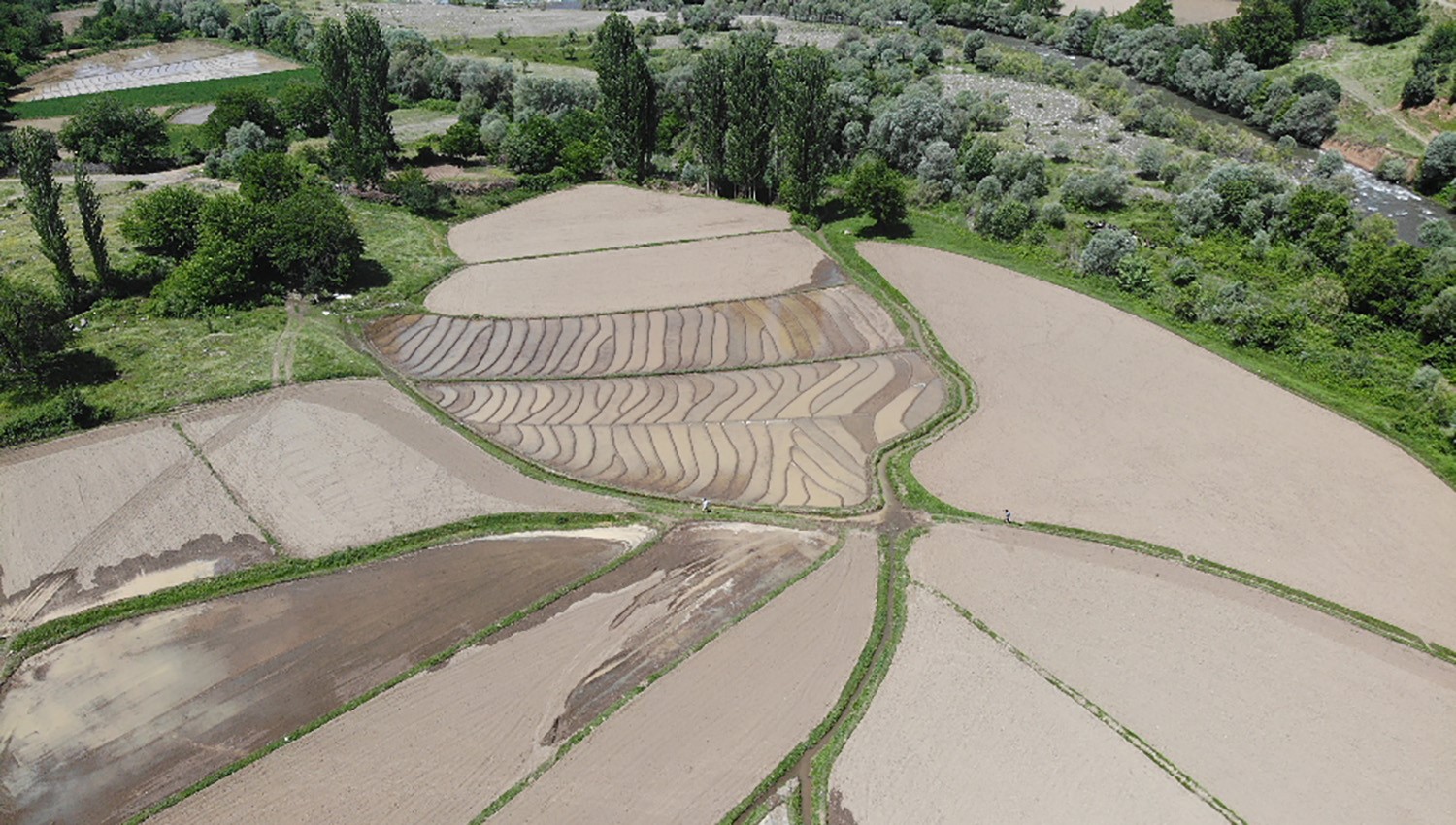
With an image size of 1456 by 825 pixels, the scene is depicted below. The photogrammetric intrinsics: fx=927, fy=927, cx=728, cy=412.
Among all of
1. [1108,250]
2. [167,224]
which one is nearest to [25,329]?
[167,224]

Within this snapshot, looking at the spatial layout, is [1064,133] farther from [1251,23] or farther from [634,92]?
[634,92]

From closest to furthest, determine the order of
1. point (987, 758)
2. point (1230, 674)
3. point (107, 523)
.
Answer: point (987, 758) < point (1230, 674) < point (107, 523)

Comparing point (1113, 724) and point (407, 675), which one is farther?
point (407, 675)

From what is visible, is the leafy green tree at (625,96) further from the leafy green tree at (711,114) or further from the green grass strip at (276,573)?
the green grass strip at (276,573)

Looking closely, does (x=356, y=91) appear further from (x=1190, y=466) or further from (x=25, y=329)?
(x=1190, y=466)

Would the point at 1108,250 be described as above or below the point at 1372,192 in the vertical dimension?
below

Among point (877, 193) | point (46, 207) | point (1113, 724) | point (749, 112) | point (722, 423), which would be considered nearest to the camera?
point (1113, 724)

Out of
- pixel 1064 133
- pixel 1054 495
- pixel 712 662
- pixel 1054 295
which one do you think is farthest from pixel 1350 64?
pixel 712 662

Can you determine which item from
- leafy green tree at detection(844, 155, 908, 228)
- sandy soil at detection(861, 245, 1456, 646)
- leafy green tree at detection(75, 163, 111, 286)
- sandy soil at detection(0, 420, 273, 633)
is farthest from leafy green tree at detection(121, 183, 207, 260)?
sandy soil at detection(861, 245, 1456, 646)
